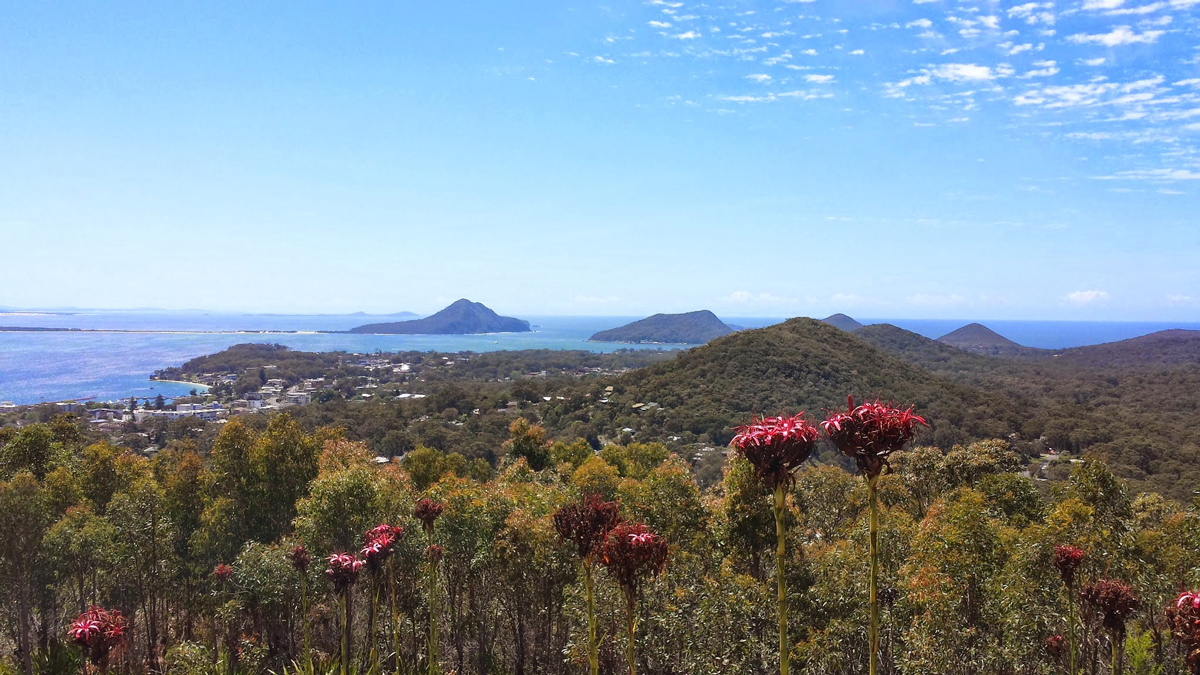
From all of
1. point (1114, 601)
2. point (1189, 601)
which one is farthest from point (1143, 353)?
point (1189, 601)

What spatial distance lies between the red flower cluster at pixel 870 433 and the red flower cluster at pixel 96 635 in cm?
596

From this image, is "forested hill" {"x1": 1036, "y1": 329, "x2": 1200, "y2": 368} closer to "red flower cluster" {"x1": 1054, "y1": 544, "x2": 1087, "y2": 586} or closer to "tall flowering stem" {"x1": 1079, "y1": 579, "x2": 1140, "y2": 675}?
"red flower cluster" {"x1": 1054, "y1": 544, "x2": 1087, "y2": 586}

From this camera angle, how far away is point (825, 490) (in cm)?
1628

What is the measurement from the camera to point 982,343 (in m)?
→ 168

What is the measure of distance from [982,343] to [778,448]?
198 m

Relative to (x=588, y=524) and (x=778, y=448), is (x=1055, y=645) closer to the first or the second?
(x=588, y=524)

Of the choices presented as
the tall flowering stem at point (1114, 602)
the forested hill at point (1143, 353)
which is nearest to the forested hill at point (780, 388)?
the tall flowering stem at point (1114, 602)

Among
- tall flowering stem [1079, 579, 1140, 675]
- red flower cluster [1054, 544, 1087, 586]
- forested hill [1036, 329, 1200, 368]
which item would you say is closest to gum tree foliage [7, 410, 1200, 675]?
red flower cluster [1054, 544, 1087, 586]

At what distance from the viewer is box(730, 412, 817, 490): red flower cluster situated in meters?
2.92

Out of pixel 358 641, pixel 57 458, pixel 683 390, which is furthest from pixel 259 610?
pixel 683 390

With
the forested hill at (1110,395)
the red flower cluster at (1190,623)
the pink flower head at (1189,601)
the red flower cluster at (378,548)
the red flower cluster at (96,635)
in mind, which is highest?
the pink flower head at (1189,601)

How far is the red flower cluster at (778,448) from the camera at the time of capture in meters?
2.92

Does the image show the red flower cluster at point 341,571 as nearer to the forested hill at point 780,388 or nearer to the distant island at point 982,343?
the forested hill at point 780,388

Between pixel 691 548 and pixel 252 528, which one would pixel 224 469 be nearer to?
pixel 252 528
